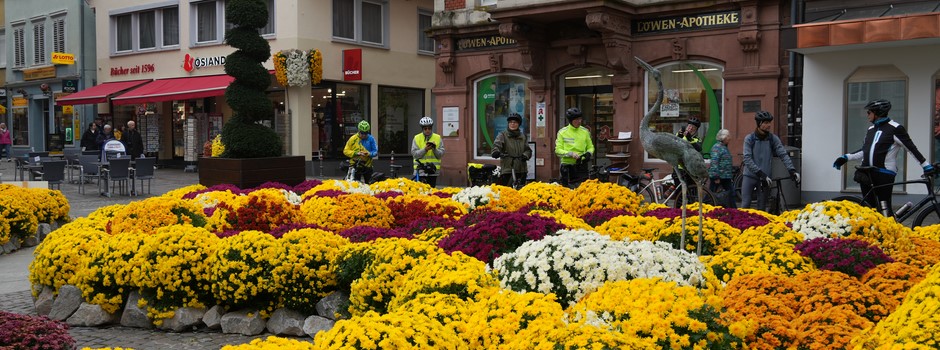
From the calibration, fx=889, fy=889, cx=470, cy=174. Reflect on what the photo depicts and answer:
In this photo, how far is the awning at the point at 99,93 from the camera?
3222cm

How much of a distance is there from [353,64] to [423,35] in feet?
14.4

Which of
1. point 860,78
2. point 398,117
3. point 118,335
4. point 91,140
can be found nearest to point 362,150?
point 118,335

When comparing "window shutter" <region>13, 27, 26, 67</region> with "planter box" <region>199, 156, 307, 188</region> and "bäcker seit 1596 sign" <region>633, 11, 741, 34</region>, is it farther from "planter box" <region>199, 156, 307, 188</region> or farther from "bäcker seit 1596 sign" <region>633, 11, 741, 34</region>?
"bäcker seit 1596 sign" <region>633, 11, 741, 34</region>

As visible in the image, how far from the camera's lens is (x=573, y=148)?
1406 centimetres

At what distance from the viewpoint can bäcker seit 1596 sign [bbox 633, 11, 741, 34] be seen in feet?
62.0

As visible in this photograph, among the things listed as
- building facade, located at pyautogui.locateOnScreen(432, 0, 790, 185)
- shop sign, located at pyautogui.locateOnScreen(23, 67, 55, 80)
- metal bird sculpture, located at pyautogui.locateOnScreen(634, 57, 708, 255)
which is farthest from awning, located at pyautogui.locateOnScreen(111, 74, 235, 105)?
metal bird sculpture, located at pyautogui.locateOnScreen(634, 57, 708, 255)

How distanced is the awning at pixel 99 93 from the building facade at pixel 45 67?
5.15 feet

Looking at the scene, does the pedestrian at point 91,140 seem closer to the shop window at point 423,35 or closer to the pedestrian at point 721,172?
the shop window at point 423,35

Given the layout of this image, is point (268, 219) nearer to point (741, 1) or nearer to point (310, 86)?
point (741, 1)

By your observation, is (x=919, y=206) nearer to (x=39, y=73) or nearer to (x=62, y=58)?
(x=62, y=58)

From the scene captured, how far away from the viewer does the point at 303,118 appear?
92.9 ft

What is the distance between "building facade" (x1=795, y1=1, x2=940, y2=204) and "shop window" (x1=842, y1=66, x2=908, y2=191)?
2 cm

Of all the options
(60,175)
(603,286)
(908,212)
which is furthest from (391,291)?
(60,175)

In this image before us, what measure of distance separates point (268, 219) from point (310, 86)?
63.4ft
